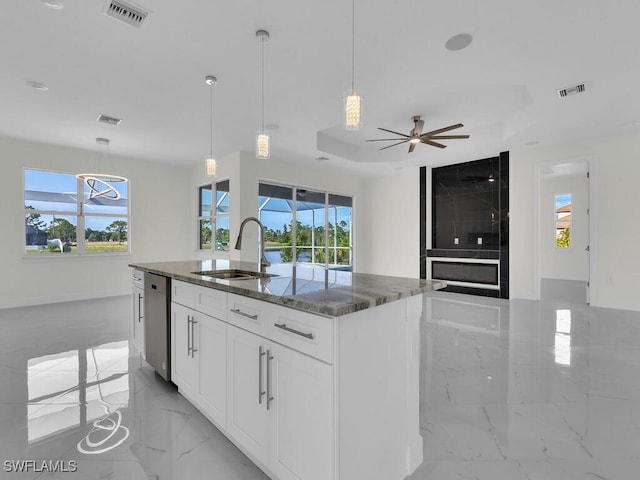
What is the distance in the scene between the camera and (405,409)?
149cm

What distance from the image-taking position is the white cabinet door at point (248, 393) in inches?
55.6

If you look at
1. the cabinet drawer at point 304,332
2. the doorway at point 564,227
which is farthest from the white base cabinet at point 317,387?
the doorway at point 564,227

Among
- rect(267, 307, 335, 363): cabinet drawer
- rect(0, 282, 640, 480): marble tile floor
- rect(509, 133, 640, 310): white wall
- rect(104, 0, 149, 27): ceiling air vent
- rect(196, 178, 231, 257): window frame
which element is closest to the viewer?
rect(267, 307, 335, 363): cabinet drawer

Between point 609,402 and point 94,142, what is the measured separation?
23.6 feet

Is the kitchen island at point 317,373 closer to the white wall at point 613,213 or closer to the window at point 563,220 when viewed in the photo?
the white wall at point 613,213

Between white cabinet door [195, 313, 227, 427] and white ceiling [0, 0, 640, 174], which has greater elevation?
white ceiling [0, 0, 640, 174]

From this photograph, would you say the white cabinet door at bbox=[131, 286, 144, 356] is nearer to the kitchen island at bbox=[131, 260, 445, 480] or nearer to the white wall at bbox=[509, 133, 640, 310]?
the kitchen island at bbox=[131, 260, 445, 480]

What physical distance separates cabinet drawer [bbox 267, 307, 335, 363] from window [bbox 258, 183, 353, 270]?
5.09 m

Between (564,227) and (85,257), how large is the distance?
11.1m

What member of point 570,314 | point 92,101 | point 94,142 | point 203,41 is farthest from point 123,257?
point 570,314

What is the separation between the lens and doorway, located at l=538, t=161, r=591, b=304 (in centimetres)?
779

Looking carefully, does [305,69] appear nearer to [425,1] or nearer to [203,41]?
[203,41]

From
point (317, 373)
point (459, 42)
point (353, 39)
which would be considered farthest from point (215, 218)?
point (317, 373)

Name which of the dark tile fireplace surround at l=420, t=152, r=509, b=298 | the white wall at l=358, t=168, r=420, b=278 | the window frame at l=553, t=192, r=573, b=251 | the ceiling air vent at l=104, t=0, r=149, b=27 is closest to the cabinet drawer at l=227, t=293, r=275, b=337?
the ceiling air vent at l=104, t=0, r=149, b=27
